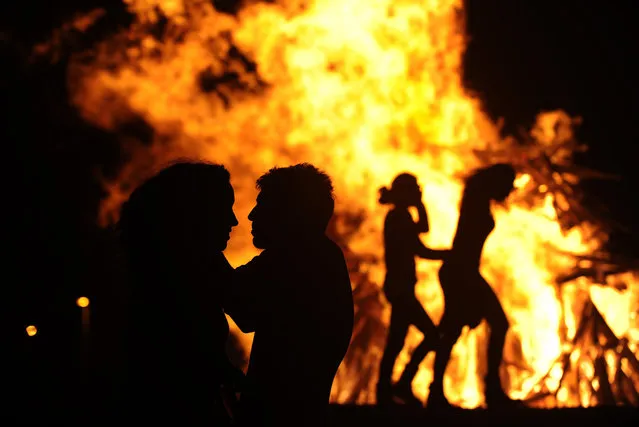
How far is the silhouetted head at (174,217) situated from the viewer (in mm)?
2213

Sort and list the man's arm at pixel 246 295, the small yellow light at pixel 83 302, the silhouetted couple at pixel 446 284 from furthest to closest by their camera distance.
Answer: the small yellow light at pixel 83 302 < the silhouetted couple at pixel 446 284 < the man's arm at pixel 246 295

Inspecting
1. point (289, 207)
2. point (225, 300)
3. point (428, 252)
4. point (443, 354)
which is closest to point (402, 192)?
point (428, 252)

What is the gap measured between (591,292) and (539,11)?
130 inches

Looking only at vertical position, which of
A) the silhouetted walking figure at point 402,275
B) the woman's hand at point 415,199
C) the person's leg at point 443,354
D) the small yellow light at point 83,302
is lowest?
the person's leg at point 443,354

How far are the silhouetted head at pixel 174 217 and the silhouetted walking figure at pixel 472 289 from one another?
12.7 ft

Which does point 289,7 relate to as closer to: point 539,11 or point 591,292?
point 539,11

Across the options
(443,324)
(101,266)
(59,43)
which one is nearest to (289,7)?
(59,43)

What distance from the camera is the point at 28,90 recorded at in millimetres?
8508

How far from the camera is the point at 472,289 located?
6.06m

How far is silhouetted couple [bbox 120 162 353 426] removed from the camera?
2.15 meters

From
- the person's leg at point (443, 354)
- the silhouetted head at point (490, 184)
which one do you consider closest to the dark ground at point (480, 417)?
the person's leg at point (443, 354)

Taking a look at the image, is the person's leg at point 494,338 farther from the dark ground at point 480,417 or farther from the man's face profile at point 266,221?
the man's face profile at point 266,221

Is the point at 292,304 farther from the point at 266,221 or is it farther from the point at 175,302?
the point at 175,302

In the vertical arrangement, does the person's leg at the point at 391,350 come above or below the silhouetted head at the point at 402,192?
below
